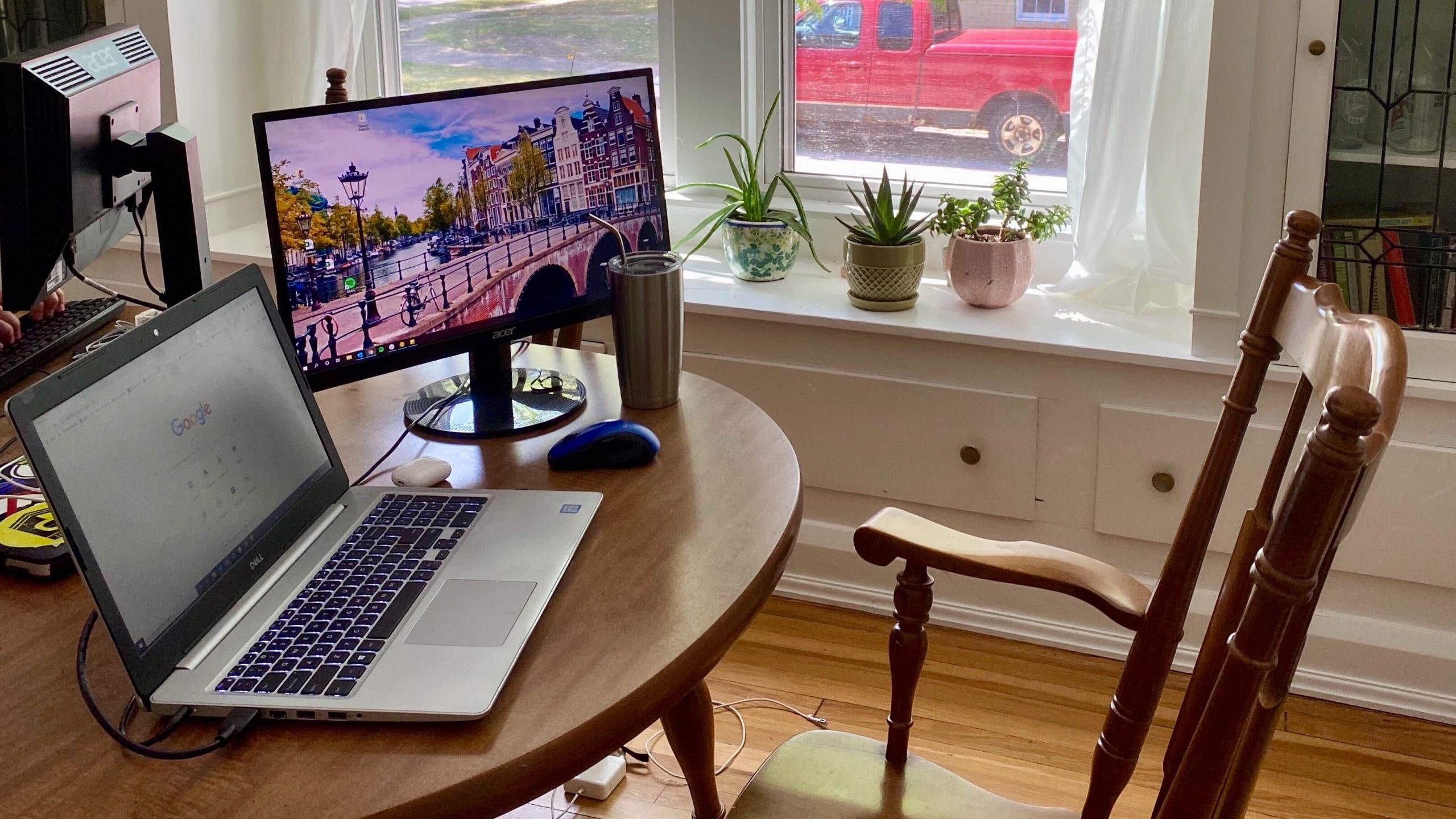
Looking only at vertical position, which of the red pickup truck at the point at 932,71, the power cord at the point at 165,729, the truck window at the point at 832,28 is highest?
the truck window at the point at 832,28

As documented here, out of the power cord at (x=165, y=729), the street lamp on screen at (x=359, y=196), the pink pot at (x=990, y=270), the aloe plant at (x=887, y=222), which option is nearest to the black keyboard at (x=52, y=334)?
Result: the street lamp on screen at (x=359, y=196)

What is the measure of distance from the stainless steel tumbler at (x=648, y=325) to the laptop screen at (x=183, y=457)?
409 millimetres

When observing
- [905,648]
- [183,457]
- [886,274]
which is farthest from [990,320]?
[183,457]

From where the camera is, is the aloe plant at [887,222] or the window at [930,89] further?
the window at [930,89]

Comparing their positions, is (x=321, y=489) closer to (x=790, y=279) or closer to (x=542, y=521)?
(x=542, y=521)

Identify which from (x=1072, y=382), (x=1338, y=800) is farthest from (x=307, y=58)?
(x=1338, y=800)

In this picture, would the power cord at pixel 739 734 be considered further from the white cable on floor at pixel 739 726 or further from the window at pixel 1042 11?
the window at pixel 1042 11

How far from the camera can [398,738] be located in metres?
0.86

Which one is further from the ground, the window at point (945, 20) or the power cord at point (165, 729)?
the window at point (945, 20)

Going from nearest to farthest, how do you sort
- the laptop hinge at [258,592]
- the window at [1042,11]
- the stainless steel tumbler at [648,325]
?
the laptop hinge at [258,592] → the stainless steel tumbler at [648,325] → the window at [1042,11]

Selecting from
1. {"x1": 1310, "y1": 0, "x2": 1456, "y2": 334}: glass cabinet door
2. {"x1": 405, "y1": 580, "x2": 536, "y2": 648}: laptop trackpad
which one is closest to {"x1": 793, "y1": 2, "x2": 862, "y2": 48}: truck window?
{"x1": 1310, "y1": 0, "x2": 1456, "y2": 334}: glass cabinet door

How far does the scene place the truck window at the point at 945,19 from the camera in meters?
2.50

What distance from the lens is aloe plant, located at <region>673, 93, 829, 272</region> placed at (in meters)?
2.53

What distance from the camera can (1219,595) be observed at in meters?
1.05
